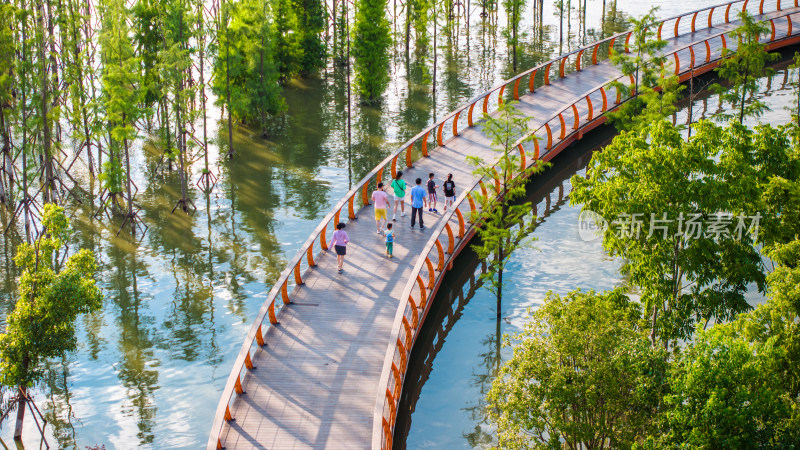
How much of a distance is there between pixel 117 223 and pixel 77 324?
22.4 ft

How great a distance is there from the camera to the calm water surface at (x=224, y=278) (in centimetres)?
2117

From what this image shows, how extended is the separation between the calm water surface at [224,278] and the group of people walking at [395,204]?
2.24 metres

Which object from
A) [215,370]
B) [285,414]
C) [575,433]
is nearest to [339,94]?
[215,370]

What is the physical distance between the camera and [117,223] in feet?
103

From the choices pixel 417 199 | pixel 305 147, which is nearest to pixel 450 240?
pixel 417 199

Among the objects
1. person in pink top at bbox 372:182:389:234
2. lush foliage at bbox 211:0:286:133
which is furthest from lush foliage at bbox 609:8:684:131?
lush foliage at bbox 211:0:286:133

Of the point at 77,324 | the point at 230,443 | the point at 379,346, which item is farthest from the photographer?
the point at 77,324

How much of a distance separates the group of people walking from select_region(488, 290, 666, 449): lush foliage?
27.7 ft

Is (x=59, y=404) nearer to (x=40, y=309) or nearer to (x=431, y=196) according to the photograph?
(x=40, y=309)

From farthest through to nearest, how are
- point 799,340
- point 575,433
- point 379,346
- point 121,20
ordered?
1. point 121,20
2. point 379,346
3. point 575,433
4. point 799,340

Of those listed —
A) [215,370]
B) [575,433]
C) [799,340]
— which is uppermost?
[799,340]

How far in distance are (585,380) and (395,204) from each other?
41.9 ft

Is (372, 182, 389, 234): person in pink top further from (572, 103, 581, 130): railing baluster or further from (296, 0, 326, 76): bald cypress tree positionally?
Answer: (296, 0, 326, 76): bald cypress tree

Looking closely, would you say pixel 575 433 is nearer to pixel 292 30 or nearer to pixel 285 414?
pixel 285 414
